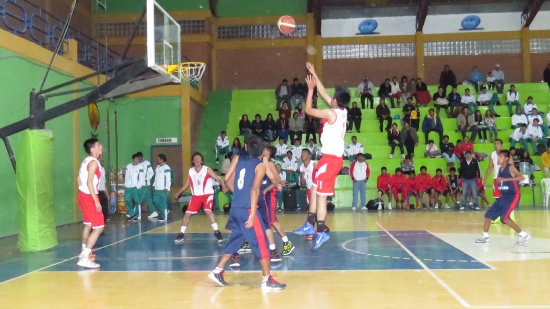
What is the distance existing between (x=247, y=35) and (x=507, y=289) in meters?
23.0

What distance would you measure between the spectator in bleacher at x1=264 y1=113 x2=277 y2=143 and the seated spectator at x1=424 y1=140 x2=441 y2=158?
583 centimetres

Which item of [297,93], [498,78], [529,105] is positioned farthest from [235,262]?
[498,78]

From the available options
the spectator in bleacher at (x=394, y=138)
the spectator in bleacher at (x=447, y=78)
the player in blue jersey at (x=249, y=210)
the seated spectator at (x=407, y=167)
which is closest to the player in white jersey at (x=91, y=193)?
the player in blue jersey at (x=249, y=210)

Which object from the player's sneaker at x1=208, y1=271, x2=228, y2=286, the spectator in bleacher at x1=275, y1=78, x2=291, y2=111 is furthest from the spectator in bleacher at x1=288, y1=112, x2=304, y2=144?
the player's sneaker at x1=208, y1=271, x2=228, y2=286

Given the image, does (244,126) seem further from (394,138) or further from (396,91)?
(396,91)

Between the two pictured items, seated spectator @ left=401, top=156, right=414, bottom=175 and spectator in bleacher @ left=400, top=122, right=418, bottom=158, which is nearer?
seated spectator @ left=401, top=156, right=414, bottom=175

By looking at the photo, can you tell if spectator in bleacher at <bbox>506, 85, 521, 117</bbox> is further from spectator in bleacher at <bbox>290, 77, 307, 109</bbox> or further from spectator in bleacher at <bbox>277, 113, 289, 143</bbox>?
spectator in bleacher at <bbox>277, 113, 289, 143</bbox>

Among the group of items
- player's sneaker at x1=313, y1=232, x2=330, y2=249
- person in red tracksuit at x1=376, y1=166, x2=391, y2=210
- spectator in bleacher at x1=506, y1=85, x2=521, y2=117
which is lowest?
player's sneaker at x1=313, y1=232, x2=330, y2=249

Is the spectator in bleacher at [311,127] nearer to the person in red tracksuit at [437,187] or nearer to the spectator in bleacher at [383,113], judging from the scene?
the spectator in bleacher at [383,113]

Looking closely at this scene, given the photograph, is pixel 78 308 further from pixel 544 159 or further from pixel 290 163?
pixel 544 159

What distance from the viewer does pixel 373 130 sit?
2345cm

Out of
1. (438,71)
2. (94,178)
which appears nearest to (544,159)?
(438,71)

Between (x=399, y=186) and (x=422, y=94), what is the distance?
20.5 feet

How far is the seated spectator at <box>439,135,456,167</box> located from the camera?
20562 millimetres
